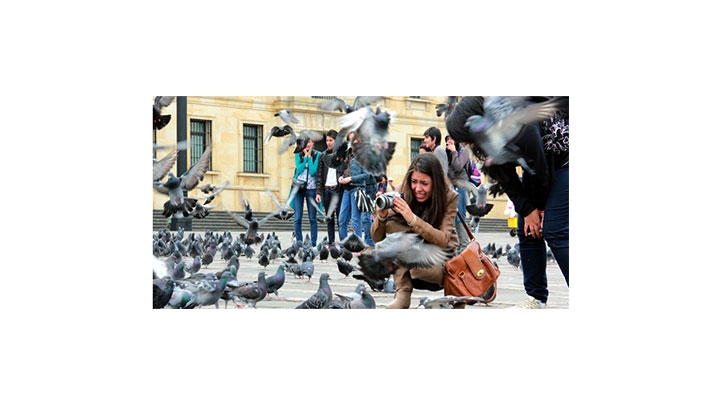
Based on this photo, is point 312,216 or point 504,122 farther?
point 312,216

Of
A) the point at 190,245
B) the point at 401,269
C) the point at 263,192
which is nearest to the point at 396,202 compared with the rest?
the point at 401,269

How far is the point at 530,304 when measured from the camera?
741cm

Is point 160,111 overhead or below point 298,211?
overhead

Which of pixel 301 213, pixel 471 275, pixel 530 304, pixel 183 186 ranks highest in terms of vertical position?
pixel 183 186

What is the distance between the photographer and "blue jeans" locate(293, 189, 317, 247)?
7.90m

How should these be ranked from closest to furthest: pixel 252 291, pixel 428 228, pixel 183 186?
pixel 428 228, pixel 252 291, pixel 183 186

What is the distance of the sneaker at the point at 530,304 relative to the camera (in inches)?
291

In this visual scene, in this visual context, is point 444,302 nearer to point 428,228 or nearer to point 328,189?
point 428,228

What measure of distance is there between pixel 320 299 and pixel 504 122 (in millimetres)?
1895

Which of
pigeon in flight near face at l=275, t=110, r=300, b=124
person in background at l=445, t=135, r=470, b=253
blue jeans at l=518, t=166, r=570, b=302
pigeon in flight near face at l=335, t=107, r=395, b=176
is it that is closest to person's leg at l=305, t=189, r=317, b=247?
pigeon in flight near face at l=335, t=107, r=395, b=176

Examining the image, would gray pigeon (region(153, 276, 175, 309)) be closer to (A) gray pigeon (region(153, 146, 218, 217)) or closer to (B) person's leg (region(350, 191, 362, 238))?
(A) gray pigeon (region(153, 146, 218, 217))

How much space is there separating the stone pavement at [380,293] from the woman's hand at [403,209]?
539 mm

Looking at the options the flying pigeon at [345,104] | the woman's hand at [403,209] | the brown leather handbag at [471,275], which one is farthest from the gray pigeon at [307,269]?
the flying pigeon at [345,104]

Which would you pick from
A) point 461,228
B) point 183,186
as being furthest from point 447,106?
point 183,186
